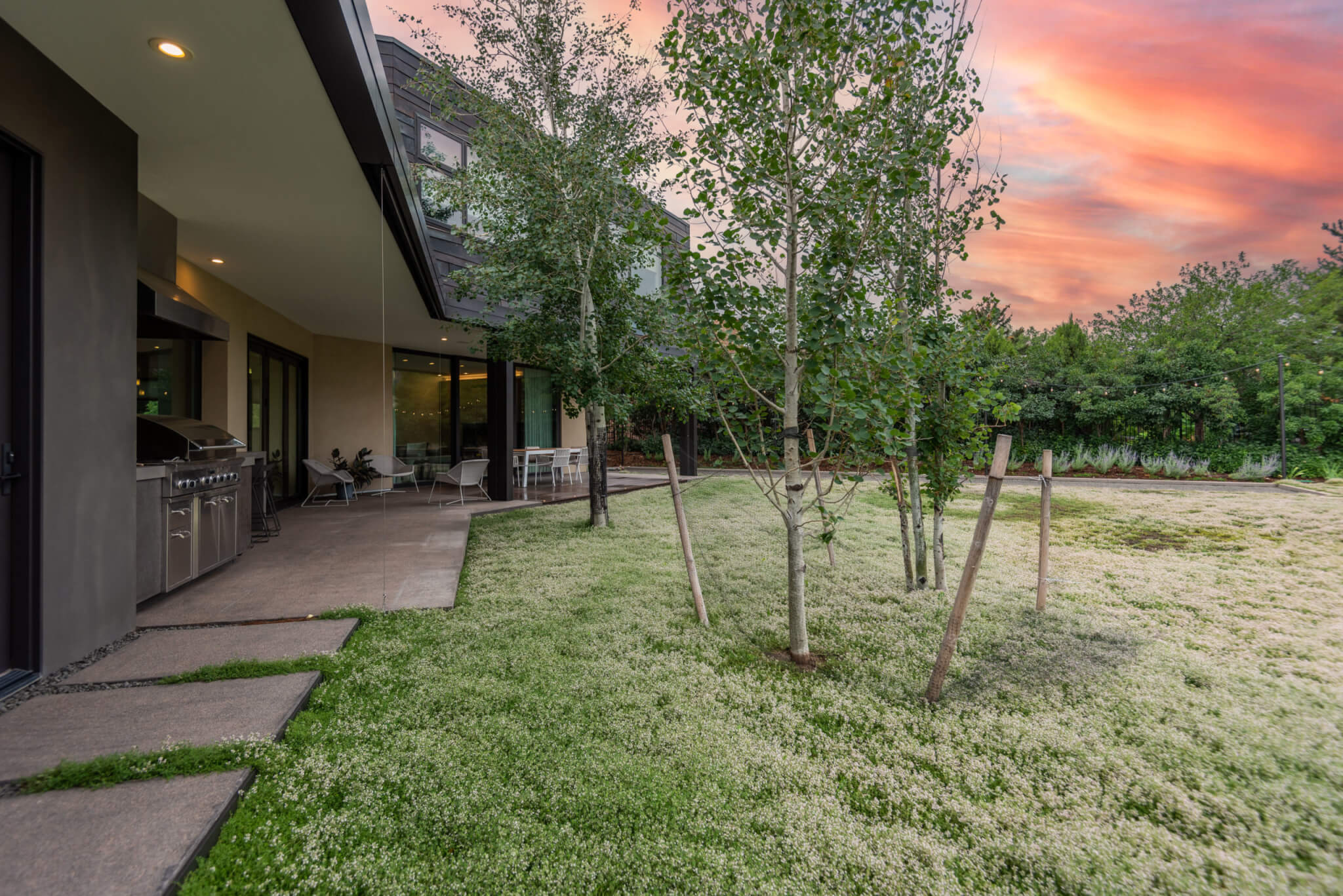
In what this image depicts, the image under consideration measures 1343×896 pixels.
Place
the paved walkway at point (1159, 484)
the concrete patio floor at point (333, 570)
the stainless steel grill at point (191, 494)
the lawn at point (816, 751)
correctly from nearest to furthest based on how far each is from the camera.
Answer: the lawn at point (816, 751) → the concrete patio floor at point (333, 570) → the stainless steel grill at point (191, 494) → the paved walkway at point (1159, 484)

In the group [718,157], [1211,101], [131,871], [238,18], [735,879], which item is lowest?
[735,879]

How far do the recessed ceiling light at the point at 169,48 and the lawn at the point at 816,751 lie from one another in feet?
10.1

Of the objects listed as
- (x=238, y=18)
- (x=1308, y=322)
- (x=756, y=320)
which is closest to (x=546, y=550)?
(x=756, y=320)

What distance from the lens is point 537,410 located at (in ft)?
44.3

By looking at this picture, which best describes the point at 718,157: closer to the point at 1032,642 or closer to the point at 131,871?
the point at 1032,642

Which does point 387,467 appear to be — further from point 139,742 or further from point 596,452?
point 139,742

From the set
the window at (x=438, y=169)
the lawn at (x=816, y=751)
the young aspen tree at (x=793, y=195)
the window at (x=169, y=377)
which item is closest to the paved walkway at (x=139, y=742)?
the lawn at (x=816, y=751)

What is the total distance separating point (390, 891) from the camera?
146 cm

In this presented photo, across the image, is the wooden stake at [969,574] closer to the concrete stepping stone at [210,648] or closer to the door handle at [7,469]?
the concrete stepping stone at [210,648]

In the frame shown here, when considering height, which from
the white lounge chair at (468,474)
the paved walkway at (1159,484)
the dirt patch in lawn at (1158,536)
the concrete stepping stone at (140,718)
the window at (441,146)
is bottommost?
the concrete stepping stone at (140,718)

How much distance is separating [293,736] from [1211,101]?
8.42m

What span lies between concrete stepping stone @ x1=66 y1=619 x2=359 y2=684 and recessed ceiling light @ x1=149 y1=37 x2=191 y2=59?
2.98 meters

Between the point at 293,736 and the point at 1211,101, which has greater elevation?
the point at 1211,101

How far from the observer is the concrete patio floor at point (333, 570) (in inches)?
148
